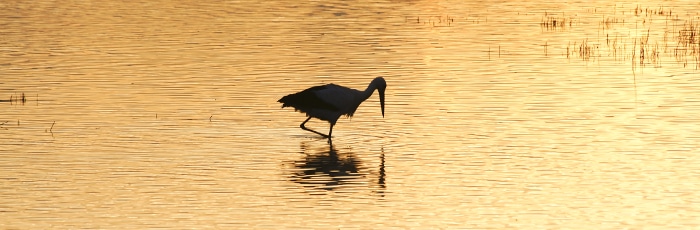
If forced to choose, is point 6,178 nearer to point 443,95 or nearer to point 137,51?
point 443,95

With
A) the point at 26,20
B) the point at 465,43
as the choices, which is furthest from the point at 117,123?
the point at 26,20

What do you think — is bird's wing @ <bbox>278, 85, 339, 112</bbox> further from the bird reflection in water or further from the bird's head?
the bird reflection in water

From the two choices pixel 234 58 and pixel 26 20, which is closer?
pixel 234 58

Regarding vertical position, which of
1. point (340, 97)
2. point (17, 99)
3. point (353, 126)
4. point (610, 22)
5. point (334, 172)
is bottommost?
point (610, 22)

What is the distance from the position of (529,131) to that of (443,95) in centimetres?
340

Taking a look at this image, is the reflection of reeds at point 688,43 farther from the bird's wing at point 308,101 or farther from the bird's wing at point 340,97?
the bird's wing at point 308,101

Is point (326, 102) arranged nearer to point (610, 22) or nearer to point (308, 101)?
point (308, 101)

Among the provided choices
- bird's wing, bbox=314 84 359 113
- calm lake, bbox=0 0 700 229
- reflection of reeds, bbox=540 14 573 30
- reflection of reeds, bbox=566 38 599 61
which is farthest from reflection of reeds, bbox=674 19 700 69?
bird's wing, bbox=314 84 359 113

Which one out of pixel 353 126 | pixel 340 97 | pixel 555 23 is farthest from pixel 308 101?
pixel 555 23

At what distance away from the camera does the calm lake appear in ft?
42.1

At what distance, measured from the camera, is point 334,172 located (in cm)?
1501

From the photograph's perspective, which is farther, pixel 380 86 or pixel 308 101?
pixel 380 86

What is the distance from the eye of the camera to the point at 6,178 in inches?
558

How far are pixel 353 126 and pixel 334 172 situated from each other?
3647 mm
